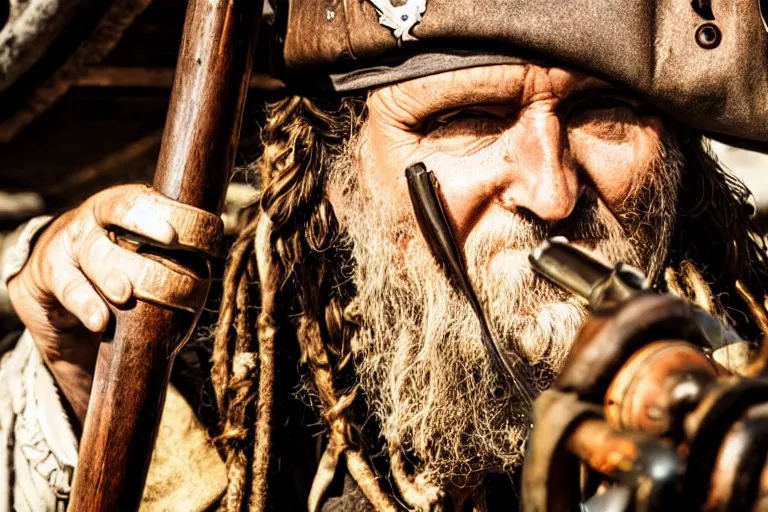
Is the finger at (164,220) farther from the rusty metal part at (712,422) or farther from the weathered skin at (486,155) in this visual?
the rusty metal part at (712,422)

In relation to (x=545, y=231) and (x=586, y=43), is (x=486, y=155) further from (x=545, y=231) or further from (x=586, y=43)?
(x=586, y=43)

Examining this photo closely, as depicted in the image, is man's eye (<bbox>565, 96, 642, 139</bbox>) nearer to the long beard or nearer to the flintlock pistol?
the long beard

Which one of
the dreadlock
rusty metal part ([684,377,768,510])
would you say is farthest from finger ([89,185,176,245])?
rusty metal part ([684,377,768,510])

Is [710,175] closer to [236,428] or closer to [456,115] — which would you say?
[456,115]

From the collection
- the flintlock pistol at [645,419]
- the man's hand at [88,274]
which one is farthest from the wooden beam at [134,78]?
the flintlock pistol at [645,419]

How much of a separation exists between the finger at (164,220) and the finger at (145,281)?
0.05m

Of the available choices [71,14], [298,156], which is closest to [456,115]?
[298,156]

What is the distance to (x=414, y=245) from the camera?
2330mm

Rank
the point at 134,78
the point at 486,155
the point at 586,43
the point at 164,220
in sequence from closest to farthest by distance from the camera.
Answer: the point at 164,220 < the point at 586,43 < the point at 486,155 < the point at 134,78

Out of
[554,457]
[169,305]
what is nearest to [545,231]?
[169,305]

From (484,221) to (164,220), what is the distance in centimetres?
72

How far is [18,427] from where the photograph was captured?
2.33 m

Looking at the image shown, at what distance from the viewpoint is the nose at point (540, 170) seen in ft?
7.00

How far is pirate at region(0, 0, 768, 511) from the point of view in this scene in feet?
7.03
